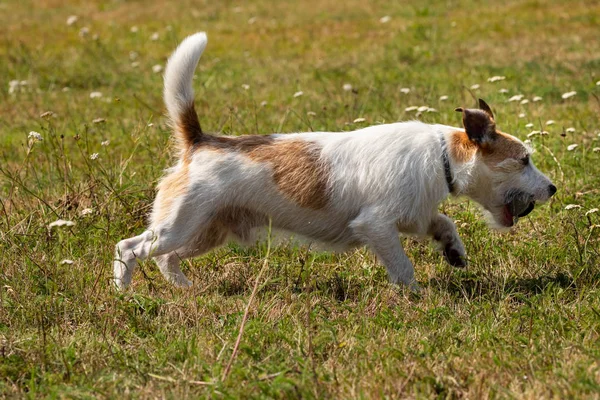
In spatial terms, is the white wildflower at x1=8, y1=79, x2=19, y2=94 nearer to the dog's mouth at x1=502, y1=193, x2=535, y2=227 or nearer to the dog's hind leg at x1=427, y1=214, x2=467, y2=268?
the dog's hind leg at x1=427, y1=214, x2=467, y2=268

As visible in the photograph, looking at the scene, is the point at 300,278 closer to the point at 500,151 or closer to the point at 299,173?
the point at 299,173

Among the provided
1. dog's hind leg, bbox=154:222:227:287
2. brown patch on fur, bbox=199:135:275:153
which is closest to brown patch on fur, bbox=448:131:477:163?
brown patch on fur, bbox=199:135:275:153

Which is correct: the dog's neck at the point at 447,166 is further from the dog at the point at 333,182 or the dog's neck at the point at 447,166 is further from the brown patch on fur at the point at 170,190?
the brown patch on fur at the point at 170,190

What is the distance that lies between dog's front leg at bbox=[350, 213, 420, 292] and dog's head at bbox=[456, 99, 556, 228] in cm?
54

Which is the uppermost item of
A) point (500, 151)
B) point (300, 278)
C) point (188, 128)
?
point (188, 128)

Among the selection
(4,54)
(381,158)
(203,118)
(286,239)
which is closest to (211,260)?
(286,239)

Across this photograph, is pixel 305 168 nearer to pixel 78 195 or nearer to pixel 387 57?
pixel 78 195

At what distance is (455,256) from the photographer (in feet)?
16.7

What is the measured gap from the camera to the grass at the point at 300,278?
11.7 feet

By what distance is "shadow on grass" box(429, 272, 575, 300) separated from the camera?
4.60 meters

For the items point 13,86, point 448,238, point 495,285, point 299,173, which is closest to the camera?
point 495,285

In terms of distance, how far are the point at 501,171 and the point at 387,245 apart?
755 millimetres

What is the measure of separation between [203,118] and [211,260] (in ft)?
9.84

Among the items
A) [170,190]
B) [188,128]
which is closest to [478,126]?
[188,128]
